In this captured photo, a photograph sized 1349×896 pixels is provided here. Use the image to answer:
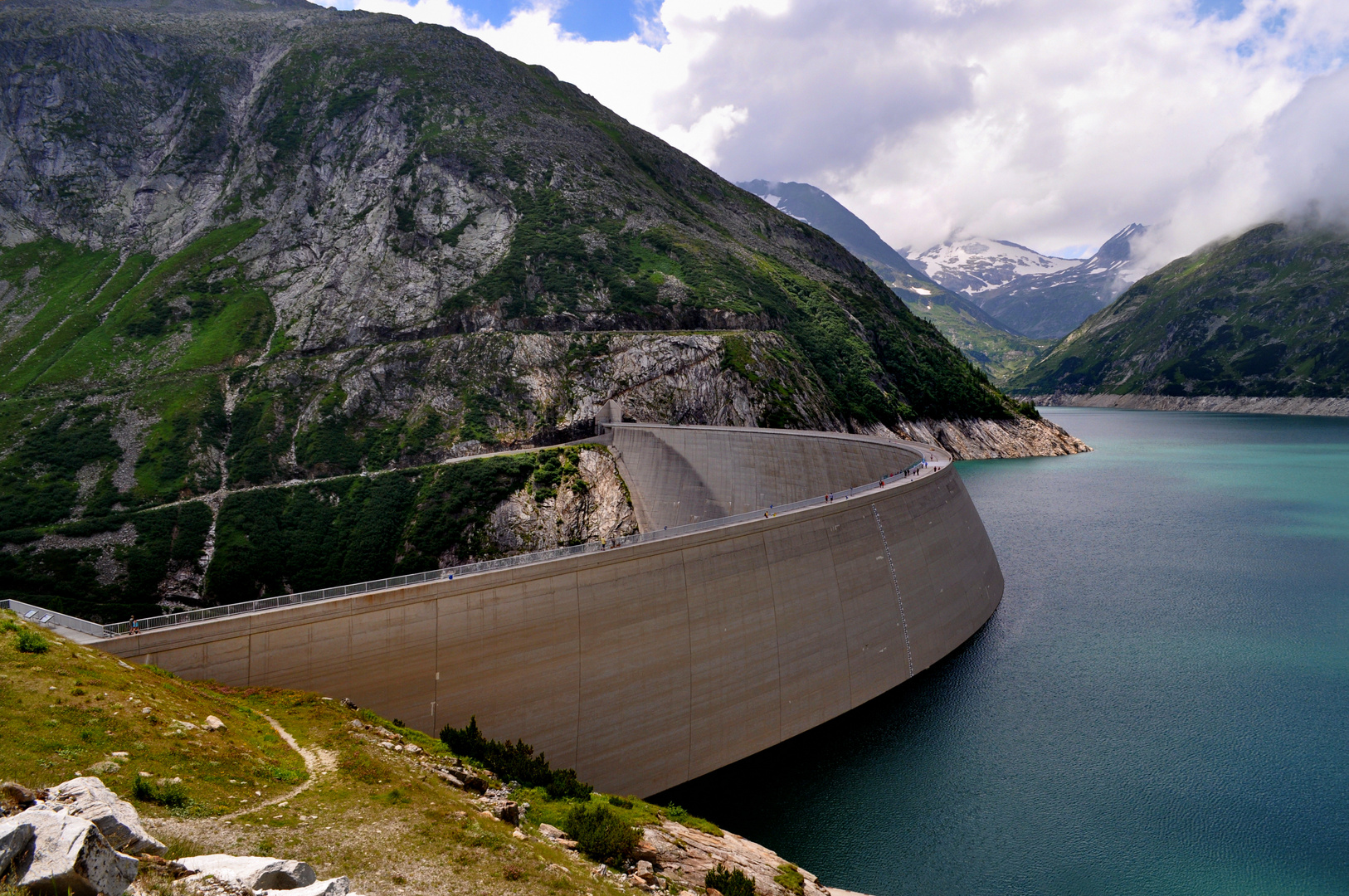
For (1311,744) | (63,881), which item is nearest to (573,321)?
(1311,744)

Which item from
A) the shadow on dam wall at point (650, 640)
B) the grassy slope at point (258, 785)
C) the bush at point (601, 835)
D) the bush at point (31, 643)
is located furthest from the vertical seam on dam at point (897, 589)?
the bush at point (31, 643)

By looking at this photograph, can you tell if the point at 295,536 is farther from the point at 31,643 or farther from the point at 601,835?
the point at 601,835

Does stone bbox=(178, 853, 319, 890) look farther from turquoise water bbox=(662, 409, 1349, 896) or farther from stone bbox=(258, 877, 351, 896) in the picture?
turquoise water bbox=(662, 409, 1349, 896)

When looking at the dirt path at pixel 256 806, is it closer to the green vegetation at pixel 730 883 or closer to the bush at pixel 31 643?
the bush at pixel 31 643

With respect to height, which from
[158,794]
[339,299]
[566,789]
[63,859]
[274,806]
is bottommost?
[566,789]

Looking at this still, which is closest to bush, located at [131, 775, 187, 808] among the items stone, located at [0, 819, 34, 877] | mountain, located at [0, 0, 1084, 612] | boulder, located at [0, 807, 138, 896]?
boulder, located at [0, 807, 138, 896]

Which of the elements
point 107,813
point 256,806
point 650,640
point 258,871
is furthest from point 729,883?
point 107,813

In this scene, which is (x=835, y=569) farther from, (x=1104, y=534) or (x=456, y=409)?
(x=456, y=409)
